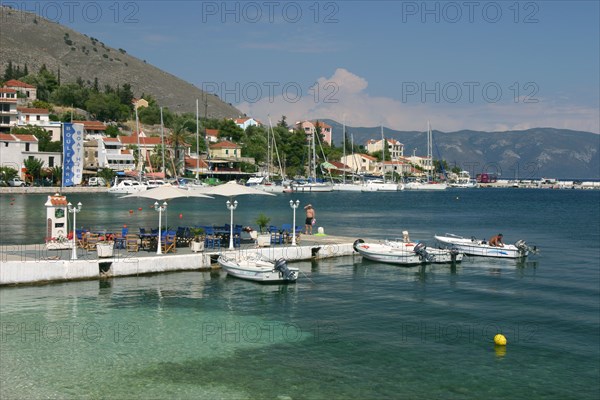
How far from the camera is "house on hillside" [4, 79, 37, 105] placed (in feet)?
459

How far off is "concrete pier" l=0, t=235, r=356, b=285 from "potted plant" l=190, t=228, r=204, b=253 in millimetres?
327

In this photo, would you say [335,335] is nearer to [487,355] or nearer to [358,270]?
[487,355]

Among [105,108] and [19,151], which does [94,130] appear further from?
[19,151]

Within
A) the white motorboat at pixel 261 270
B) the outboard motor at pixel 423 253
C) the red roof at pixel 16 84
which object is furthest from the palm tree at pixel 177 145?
the white motorboat at pixel 261 270

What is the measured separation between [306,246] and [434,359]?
51.2 ft

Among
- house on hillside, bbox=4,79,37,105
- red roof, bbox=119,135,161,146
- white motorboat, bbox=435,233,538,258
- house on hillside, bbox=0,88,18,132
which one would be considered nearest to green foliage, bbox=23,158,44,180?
house on hillside, bbox=0,88,18,132

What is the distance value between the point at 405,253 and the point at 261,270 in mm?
9452

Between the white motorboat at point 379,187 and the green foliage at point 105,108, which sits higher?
the green foliage at point 105,108

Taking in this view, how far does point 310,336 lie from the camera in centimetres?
1936

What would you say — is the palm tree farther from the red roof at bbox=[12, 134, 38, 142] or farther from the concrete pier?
the concrete pier

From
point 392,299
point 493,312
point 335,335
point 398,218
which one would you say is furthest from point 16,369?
point 398,218

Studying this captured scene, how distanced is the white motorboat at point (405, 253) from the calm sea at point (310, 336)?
3.17 feet

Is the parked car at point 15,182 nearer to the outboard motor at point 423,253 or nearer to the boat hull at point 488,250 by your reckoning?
the boat hull at point 488,250

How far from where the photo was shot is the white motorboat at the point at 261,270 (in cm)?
2698
